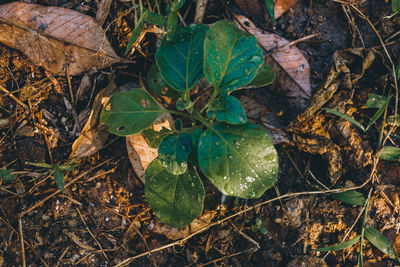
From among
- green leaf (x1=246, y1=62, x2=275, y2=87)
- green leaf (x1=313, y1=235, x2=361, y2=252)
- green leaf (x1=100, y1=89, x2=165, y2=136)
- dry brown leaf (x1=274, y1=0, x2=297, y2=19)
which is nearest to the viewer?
green leaf (x1=100, y1=89, x2=165, y2=136)

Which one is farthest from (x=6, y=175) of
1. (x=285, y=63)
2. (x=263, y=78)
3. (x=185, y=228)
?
(x=285, y=63)

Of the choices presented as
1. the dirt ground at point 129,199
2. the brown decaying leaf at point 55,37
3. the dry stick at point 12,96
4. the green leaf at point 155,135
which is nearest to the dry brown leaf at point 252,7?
the dirt ground at point 129,199

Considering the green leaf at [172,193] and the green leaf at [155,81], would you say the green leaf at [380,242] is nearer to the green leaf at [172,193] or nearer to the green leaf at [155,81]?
the green leaf at [172,193]

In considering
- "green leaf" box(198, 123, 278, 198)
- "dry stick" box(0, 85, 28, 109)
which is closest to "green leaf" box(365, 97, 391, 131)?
"green leaf" box(198, 123, 278, 198)

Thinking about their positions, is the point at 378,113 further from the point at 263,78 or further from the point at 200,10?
the point at 200,10

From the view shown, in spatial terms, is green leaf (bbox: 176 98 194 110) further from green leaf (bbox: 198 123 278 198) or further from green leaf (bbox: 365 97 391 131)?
green leaf (bbox: 365 97 391 131)

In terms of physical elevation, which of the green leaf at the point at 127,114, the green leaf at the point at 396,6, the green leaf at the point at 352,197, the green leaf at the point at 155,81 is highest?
the green leaf at the point at 396,6
